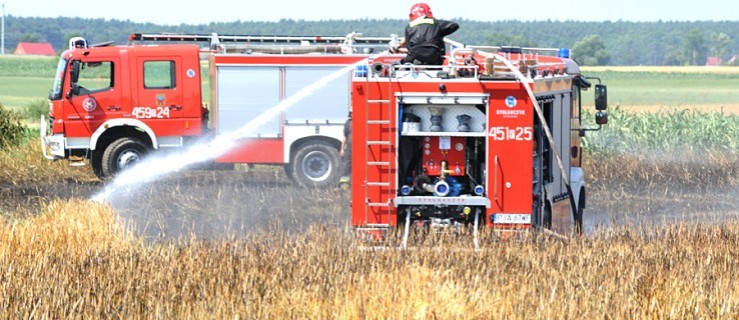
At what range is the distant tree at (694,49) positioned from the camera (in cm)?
14625

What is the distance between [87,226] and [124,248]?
84.1 inches

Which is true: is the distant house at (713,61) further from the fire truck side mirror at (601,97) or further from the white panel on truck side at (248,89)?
the fire truck side mirror at (601,97)

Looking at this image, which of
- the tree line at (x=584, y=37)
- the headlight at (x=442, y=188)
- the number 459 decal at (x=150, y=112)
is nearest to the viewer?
the headlight at (x=442, y=188)

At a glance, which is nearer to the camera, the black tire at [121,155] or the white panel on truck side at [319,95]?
the white panel on truck side at [319,95]

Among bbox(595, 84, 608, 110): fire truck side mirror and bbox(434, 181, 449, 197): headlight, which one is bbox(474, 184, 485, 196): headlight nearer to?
bbox(434, 181, 449, 197): headlight

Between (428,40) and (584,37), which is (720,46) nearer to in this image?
(584,37)

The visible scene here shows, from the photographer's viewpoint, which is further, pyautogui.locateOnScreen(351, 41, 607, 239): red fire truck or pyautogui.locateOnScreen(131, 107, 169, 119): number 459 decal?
pyautogui.locateOnScreen(131, 107, 169, 119): number 459 decal

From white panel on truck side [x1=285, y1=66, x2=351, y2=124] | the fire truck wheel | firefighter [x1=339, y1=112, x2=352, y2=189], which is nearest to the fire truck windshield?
the fire truck wheel

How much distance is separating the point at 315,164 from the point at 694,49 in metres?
132

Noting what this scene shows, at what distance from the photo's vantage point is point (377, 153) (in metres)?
12.5

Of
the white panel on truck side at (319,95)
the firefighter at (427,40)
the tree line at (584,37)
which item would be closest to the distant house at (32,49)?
the tree line at (584,37)

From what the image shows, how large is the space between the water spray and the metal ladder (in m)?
8.67

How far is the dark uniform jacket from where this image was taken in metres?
13.2

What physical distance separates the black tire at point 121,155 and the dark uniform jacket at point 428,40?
1010 centimetres
